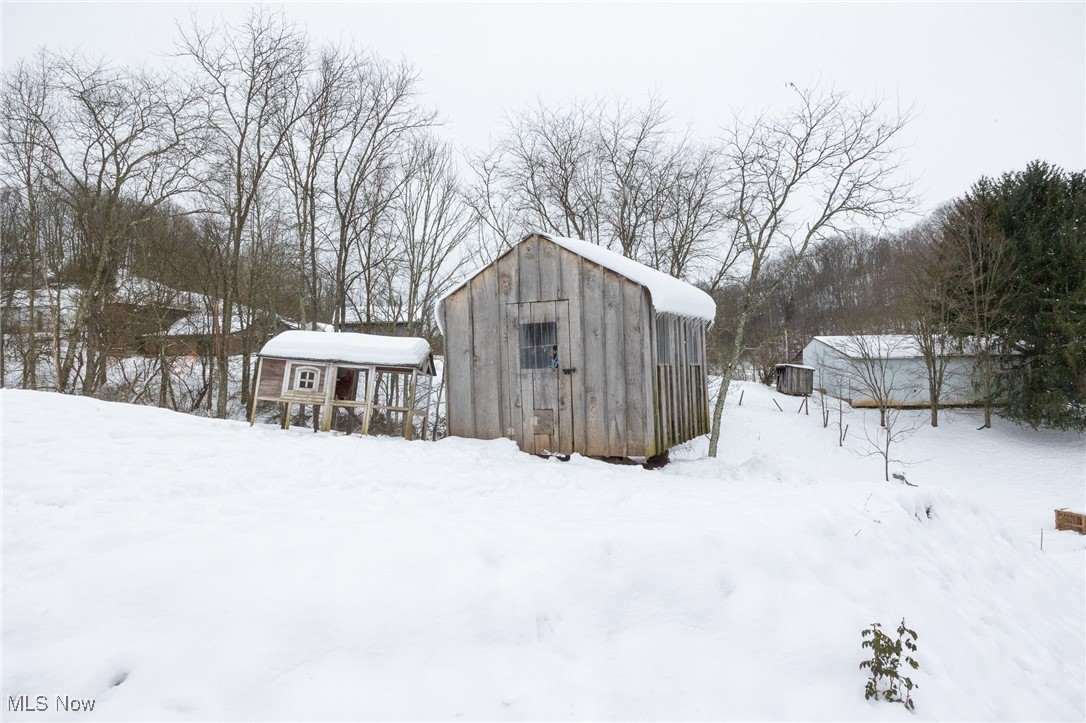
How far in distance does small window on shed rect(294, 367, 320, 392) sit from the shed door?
3.70 metres

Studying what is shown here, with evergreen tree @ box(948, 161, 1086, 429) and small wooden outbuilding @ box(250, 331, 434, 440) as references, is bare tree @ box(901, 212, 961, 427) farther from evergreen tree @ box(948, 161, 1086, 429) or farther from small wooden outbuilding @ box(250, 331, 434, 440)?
small wooden outbuilding @ box(250, 331, 434, 440)

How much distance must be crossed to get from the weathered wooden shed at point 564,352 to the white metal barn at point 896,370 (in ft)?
56.6

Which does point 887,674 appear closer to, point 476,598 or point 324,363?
point 476,598

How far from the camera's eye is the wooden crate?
40.3 ft

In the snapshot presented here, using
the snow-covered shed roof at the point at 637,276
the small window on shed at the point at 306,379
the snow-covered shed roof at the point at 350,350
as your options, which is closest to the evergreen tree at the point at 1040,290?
the snow-covered shed roof at the point at 637,276

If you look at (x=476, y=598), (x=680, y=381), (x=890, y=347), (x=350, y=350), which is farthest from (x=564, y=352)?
(x=890, y=347)

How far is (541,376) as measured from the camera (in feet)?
32.1

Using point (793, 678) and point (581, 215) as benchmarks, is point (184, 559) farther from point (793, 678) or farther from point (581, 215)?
point (581, 215)

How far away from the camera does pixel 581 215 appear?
22.8 metres

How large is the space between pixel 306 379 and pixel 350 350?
40.5 inches

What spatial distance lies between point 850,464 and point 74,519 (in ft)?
63.1

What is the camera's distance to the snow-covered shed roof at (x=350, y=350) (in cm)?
1047

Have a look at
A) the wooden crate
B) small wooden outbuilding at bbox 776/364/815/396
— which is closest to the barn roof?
small wooden outbuilding at bbox 776/364/815/396

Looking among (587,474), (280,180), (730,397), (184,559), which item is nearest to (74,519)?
(184,559)
